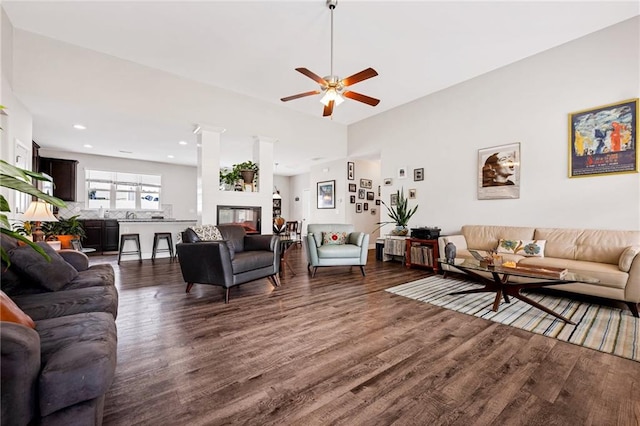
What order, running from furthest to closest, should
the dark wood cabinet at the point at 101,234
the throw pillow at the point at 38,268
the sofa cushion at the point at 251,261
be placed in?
the dark wood cabinet at the point at 101,234, the sofa cushion at the point at 251,261, the throw pillow at the point at 38,268

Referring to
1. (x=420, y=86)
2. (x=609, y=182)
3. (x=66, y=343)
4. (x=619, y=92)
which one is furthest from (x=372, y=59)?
(x=66, y=343)

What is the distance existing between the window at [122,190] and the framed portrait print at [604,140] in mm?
9644

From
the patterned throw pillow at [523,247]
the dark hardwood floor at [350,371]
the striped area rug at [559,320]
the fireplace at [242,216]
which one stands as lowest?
the dark hardwood floor at [350,371]

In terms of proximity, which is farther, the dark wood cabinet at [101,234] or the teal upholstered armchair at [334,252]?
the dark wood cabinet at [101,234]

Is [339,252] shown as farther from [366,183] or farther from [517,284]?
[366,183]

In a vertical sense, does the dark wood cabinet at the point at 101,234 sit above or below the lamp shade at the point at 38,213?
below

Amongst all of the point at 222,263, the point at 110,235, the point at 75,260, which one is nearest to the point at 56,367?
the point at 75,260

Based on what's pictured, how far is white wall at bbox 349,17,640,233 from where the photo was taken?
11.1 ft

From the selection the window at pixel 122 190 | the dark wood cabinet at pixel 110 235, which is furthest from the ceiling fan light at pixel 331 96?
the window at pixel 122 190

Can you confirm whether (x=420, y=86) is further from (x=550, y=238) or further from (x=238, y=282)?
(x=238, y=282)

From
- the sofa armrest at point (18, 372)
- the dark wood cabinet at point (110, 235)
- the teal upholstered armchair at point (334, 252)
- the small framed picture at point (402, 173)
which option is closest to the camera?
the sofa armrest at point (18, 372)

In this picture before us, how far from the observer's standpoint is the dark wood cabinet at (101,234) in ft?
22.3

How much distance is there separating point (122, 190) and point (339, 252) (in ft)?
23.4

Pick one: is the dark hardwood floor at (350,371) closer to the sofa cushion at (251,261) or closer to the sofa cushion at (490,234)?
the sofa cushion at (251,261)
